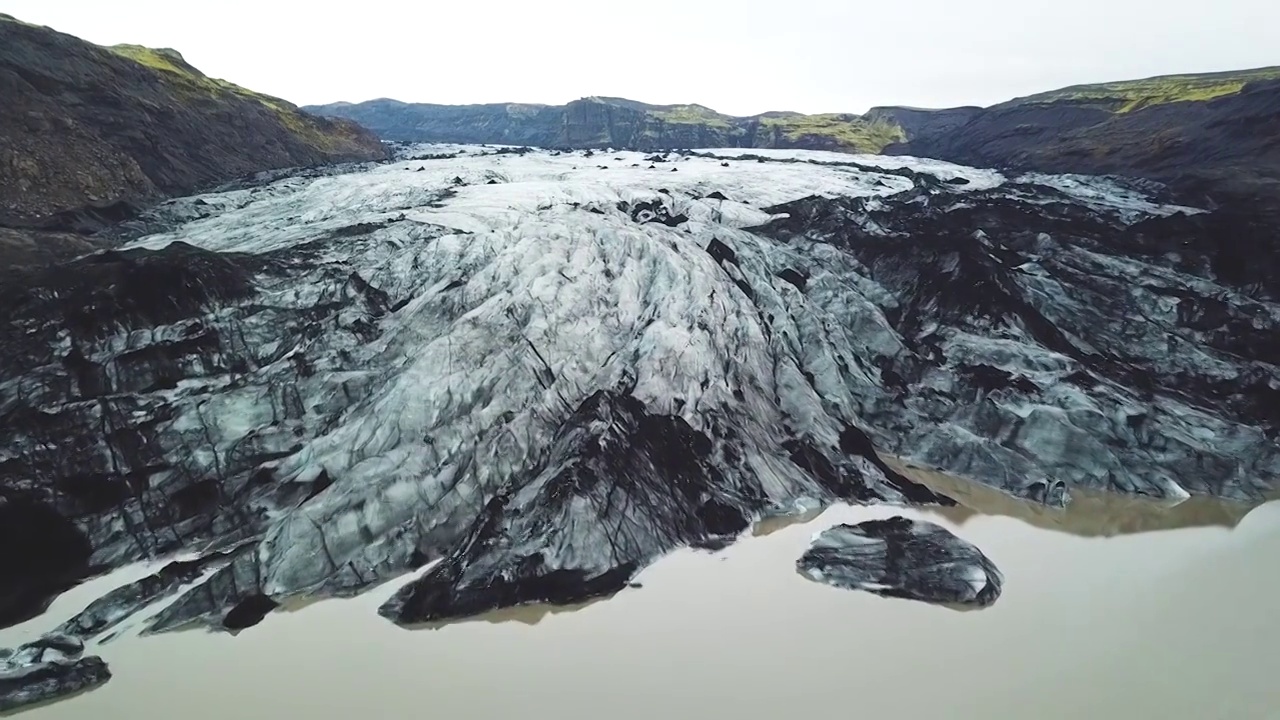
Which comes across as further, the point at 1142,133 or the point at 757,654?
the point at 1142,133

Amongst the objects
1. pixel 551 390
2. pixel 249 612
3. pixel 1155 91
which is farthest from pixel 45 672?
pixel 1155 91

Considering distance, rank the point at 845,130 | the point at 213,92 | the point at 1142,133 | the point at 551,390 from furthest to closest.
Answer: the point at 845,130 → the point at 1142,133 → the point at 213,92 → the point at 551,390

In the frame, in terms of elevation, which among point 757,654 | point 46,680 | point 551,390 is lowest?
point 757,654

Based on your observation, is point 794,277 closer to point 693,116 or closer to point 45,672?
point 45,672

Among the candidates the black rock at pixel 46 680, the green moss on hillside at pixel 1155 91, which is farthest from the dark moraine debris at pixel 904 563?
the green moss on hillside at pixel 1155 91

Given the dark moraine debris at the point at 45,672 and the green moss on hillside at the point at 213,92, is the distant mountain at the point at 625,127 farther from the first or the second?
the dark moraine debris at the point at 45,672

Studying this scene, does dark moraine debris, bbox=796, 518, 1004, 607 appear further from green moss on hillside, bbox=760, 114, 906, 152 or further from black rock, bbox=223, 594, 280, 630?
green moss on hillside, bbox=760, 114, 906, 152
